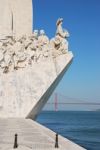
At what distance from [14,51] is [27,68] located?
0.84 meters

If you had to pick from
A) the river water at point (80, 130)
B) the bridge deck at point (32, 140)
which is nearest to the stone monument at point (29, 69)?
the river water at point (80, 130)

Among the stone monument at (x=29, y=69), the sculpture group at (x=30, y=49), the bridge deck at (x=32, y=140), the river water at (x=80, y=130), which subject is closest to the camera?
the bridge deck at (x=32, y=140)

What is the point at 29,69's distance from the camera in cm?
1418

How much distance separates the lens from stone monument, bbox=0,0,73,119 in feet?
45.7

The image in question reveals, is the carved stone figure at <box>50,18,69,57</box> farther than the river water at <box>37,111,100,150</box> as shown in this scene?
No

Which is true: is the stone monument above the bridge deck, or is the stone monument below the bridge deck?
above

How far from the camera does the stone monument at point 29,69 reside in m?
13.9

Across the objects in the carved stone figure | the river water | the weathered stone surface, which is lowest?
the river water

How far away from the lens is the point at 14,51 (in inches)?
571

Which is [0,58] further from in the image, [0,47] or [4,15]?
[4,15]

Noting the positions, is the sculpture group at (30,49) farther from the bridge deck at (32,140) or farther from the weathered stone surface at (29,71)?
the bridge deck at (32,140)

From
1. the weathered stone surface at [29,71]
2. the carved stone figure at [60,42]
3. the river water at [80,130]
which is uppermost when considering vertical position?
the carved stone figure at [60,42]

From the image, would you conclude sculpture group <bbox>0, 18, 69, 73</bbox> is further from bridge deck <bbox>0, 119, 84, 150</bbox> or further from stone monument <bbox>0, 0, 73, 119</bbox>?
bridge deck <bbox>0, 119, 84, 150</bbox>

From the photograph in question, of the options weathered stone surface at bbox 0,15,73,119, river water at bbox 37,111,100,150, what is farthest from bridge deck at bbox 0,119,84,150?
river water at bbox 37,111,100,150
